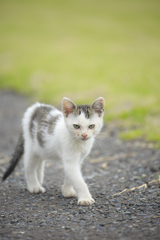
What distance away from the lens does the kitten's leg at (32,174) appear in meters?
5.17

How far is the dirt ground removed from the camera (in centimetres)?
350

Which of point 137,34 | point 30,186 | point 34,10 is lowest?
point 30,186

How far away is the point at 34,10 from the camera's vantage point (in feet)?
156

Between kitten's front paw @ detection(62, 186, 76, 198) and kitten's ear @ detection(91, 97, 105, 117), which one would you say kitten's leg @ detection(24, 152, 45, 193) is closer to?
kitten's front paw @ detection(62, 186, 76, 198)

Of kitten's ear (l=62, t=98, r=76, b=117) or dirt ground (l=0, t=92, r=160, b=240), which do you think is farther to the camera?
kitten's ear (l=62, t=98, r=76, b=117)

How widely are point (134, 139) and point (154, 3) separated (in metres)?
34.3

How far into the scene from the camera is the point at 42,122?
529 cm

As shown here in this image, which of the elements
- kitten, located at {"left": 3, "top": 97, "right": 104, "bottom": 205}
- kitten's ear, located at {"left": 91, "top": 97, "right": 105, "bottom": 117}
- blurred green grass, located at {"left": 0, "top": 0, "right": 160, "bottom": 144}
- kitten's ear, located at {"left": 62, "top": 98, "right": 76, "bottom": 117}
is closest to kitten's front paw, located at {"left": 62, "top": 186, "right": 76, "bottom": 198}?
kitten, located at {"left": 3, "top": 97, "right": 104, "bottom": 205}

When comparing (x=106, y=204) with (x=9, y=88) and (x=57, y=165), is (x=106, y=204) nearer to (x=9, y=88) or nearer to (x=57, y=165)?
(x=57, y=165)

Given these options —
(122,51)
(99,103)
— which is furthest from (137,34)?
(99,103)

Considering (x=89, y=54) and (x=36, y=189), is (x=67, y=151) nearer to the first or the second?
(x=36, y=189)

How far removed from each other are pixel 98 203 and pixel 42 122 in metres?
1.89

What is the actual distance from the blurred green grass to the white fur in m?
4.06

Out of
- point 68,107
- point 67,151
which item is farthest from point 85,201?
point 68,107
